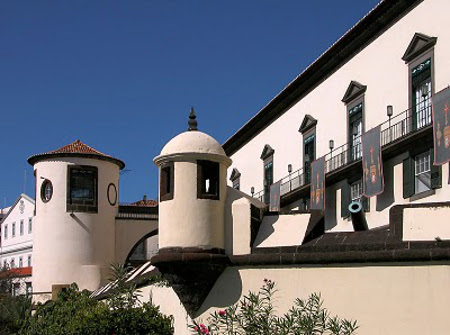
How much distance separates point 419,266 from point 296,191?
59.6 feet

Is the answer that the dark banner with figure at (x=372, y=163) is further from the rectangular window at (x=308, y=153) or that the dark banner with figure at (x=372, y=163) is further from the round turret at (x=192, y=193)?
the round turret at (x=192, y=193)

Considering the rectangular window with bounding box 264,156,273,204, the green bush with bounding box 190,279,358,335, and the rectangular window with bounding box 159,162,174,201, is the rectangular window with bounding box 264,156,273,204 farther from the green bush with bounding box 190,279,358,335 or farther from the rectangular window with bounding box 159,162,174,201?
the green bush with bounding box 190,279,358,335

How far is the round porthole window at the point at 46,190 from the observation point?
108 feet

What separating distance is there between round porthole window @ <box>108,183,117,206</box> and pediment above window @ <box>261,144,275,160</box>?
289 inches

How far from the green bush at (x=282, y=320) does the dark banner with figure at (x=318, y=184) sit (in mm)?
13250

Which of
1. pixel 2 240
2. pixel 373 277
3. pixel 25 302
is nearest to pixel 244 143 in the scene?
pixel 25 302

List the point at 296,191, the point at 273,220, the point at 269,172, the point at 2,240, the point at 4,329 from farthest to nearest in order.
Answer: the point at 2,240 < the point at 269,172 < the point at 296,191 < the point at 4,329 < the point at 273,220

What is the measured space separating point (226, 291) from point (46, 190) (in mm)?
20273

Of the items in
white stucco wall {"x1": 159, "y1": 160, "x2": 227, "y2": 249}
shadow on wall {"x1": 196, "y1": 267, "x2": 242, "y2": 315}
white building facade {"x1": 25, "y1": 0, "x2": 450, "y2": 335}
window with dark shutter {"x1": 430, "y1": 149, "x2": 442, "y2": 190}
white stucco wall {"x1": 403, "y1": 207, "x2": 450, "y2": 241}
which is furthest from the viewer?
window with dark shutter {"x1": 430, "y1": 149, "x2": 442, "y2": 190}

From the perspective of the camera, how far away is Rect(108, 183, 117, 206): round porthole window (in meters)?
33.9

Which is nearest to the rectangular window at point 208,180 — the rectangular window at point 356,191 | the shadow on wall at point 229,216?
the shadow on wall at point 229,216

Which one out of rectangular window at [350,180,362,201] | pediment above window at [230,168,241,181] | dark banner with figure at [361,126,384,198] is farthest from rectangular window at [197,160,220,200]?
pediment above window at [230,168,241,181]

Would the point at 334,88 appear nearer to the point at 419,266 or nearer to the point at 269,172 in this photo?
the point at 269,172

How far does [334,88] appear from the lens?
2792cm
